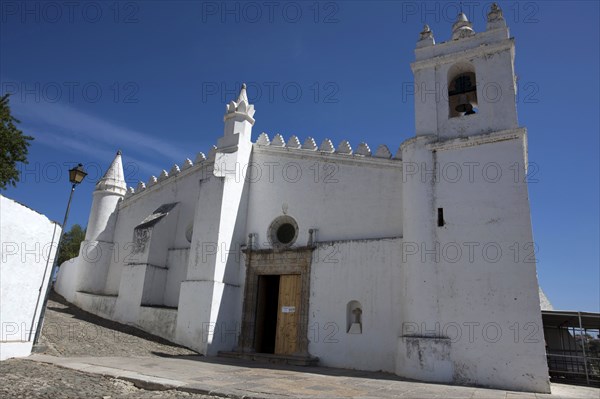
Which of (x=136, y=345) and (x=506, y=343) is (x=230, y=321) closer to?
(x=136, y=345)

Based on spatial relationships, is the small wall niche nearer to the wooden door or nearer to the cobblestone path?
the wooden door

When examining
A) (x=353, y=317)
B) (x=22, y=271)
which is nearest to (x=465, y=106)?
(x=353, y=317)

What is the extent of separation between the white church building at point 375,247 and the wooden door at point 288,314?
0.14ft

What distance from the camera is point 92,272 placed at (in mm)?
19844

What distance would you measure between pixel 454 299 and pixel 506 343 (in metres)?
1.45

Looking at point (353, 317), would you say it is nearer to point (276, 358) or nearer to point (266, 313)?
point (276, 358)

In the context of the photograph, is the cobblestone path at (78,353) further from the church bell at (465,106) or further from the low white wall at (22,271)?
the church bell at (465,106)

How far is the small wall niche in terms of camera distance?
12.6 meters

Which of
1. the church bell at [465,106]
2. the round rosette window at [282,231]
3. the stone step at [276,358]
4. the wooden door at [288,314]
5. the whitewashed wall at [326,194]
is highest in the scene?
the church bell at [465,106]

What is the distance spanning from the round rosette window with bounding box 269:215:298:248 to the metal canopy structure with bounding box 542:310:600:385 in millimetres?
7997

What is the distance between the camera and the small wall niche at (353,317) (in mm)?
12641

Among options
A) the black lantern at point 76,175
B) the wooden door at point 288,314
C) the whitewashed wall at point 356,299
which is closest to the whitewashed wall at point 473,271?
the whitewashed wall at point 356,299

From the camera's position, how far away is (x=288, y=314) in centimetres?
1399

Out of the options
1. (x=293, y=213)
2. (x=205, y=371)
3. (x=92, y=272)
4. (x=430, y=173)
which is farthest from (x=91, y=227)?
(x=430, y=173)
